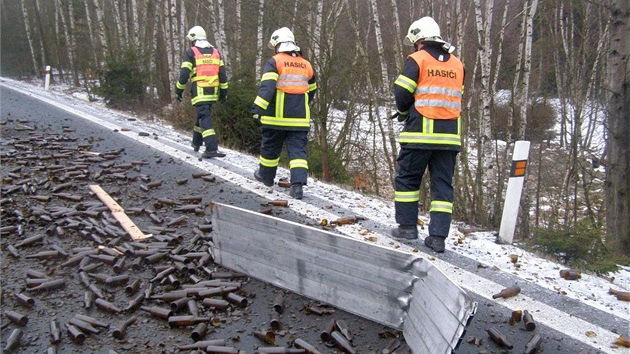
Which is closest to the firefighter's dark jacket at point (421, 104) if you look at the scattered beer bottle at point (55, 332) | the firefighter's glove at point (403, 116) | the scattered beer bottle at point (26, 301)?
the firefighter's glove at point (403, 116)

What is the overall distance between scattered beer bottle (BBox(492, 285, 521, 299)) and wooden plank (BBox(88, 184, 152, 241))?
370 cm

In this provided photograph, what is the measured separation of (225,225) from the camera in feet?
15.1

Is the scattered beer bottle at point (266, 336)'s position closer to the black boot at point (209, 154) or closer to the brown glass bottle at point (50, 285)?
the brown glass bottle at point (50, 285)

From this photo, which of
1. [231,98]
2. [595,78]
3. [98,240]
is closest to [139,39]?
[231,98]

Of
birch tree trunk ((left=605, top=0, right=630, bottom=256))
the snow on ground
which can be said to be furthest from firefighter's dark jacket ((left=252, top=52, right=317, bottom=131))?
birch tree trunk ((left=605, top=0, right=630, bottom=256))

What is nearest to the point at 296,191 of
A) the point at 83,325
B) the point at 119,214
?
the point at 119,214

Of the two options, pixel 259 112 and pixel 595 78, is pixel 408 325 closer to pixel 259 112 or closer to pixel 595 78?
pixel 259 112

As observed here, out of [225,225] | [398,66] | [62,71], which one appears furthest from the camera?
[62,71]

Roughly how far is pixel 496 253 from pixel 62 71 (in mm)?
33115

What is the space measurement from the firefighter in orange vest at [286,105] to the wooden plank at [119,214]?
7.06 ft

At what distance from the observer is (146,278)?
4.42m

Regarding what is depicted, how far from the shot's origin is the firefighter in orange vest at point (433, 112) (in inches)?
191

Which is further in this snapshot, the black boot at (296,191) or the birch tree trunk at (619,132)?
the birch tree trunk at (619,132)

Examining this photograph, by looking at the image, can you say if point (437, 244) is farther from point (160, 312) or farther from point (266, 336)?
point (160, 312)
